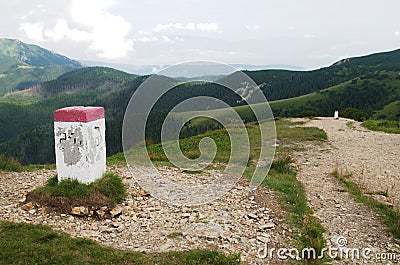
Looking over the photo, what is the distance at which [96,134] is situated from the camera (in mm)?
7117

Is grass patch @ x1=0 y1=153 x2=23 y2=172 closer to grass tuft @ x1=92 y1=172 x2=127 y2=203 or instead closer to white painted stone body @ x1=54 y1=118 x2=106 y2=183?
white painted stone body @ x1=54 y1=118 x2=106 y2=183

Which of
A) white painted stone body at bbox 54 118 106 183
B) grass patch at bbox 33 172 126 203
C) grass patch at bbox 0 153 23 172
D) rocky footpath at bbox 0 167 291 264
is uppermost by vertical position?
white painted stone body at bbox 54 118 106 183

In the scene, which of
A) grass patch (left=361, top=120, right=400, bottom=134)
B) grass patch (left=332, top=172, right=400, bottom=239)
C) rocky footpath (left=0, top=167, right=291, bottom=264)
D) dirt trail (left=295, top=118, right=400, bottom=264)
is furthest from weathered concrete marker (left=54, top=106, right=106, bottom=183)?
grass patch (left=361, top=120, right=400, bottom=134)

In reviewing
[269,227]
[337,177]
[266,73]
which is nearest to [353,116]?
[337,177]

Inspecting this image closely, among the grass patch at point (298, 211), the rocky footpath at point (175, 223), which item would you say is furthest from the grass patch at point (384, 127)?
the rocky footpath at point (175, 223)

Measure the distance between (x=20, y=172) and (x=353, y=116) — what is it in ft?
113

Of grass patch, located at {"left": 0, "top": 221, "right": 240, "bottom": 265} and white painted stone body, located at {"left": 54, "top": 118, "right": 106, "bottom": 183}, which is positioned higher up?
white painted stone body, located at {"left": 54, "top": 118, "right": 106, "bottom": 183}

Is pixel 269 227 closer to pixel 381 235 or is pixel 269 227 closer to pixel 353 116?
pixel 381 235

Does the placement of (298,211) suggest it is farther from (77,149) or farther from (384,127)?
(384,127)

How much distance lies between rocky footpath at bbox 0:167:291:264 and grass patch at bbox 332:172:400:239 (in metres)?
2.21

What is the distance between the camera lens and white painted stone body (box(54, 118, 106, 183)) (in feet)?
22.0

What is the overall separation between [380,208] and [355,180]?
2.93 metres

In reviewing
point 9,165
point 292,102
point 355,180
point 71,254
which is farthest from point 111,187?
point 292,102

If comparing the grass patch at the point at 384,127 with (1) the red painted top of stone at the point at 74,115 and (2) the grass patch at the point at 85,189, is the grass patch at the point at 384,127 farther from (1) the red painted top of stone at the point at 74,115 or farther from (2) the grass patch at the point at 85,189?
(1) the red painted top of stone at the point at 74,115
